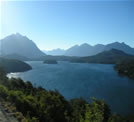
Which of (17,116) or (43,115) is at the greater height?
(17,116)

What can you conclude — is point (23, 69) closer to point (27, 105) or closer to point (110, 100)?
point (110, 100)

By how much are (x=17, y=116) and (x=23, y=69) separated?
97679mm

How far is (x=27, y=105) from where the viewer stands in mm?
10352

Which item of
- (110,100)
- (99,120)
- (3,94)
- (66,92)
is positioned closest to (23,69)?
(66,92)

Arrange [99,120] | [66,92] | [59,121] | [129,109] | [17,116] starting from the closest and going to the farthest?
[99,120] → [17,116] → [59,121] → [129,109] → [66,92]

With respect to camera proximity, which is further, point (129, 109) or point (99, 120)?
point (129, 109)

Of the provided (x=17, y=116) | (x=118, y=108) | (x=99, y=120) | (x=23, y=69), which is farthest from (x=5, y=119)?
(x=23, y=69)

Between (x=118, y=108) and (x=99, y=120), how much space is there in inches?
1196

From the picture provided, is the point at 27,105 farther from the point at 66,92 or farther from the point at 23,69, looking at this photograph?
the point at 23,69

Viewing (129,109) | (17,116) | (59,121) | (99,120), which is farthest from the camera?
(129,109)

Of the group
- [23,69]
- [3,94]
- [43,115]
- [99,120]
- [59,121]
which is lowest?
[23,69]

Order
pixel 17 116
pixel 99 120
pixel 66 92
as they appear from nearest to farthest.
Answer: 1. pixel 99 120
2. pixel 17 116
3. pixel 66 92

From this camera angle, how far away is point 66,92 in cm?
4247

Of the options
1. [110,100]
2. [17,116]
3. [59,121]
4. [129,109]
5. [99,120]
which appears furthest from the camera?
[110,100]
